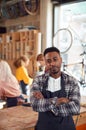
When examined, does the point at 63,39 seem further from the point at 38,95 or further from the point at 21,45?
the point at 38,95

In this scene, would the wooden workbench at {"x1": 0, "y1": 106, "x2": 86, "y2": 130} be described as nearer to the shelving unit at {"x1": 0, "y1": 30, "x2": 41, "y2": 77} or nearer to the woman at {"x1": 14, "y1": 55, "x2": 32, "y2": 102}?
the woman at {"x1": 14, "y1": 55, "x2": 32, "y2": 102}

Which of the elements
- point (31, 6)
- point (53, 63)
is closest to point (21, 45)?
point (31, 6)

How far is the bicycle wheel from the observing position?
18.3ft

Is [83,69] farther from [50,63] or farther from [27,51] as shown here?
[50,63]

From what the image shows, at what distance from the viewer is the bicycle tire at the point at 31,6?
6.45 metres

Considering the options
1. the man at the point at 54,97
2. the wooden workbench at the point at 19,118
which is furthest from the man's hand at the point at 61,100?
the wooden workbench at the point at 19,118

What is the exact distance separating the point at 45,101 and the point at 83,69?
11.7 ft

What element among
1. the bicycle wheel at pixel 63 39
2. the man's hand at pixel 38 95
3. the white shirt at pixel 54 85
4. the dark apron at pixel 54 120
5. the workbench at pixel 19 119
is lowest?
the workbench at pixel 19 119

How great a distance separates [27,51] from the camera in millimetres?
6414

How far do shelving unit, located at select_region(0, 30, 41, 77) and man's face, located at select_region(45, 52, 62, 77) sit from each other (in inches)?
168

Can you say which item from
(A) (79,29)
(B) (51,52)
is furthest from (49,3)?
(B) (51,52)

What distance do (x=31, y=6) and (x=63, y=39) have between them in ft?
4.31

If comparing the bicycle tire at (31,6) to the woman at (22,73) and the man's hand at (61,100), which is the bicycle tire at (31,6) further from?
the man's hand at (61,100)

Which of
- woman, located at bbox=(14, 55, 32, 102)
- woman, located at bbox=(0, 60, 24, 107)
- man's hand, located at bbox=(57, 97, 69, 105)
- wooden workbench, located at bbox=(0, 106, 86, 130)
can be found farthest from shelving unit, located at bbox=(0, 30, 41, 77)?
man's hand, located at bbox=(57, 97, 69, 105)
